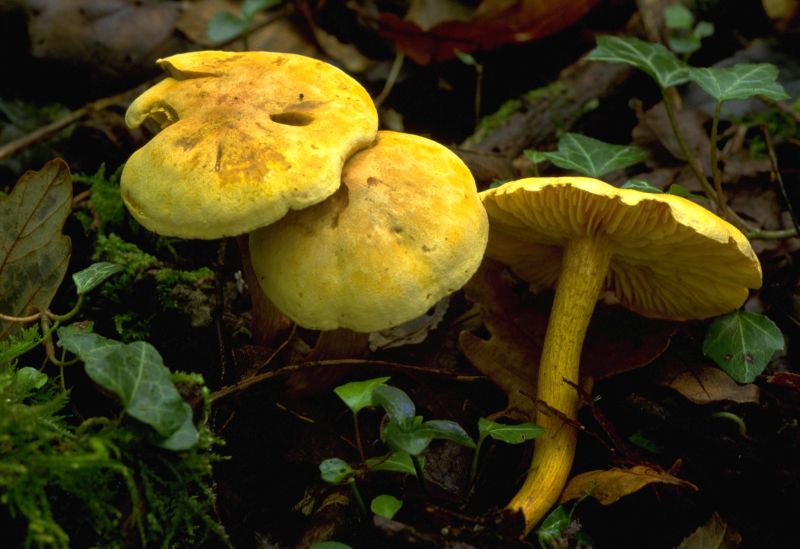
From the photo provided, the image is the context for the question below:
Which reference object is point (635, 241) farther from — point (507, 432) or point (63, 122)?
point (63, 122)

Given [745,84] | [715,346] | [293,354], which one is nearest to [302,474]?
[293,354]

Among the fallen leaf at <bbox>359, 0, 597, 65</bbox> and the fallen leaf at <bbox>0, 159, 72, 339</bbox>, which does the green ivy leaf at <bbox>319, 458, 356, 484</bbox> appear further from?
the fallen leaf at <bbox>359, 0, 597, 65</bbox>

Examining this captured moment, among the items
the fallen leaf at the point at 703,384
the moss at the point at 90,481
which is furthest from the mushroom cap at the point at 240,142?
the fallen leaf at the point at 703,384

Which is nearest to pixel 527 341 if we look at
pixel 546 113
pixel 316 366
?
pixel 316 366

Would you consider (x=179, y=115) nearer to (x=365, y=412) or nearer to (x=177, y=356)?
(x=177, y=356)

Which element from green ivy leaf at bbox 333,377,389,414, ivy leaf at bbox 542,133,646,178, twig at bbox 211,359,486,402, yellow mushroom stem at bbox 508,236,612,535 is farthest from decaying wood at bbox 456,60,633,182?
green ivy leaf at bbox 333,377,389,414

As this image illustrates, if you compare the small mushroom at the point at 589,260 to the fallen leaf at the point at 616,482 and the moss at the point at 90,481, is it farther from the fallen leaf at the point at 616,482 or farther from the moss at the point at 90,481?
the moss at the point at 90,481
